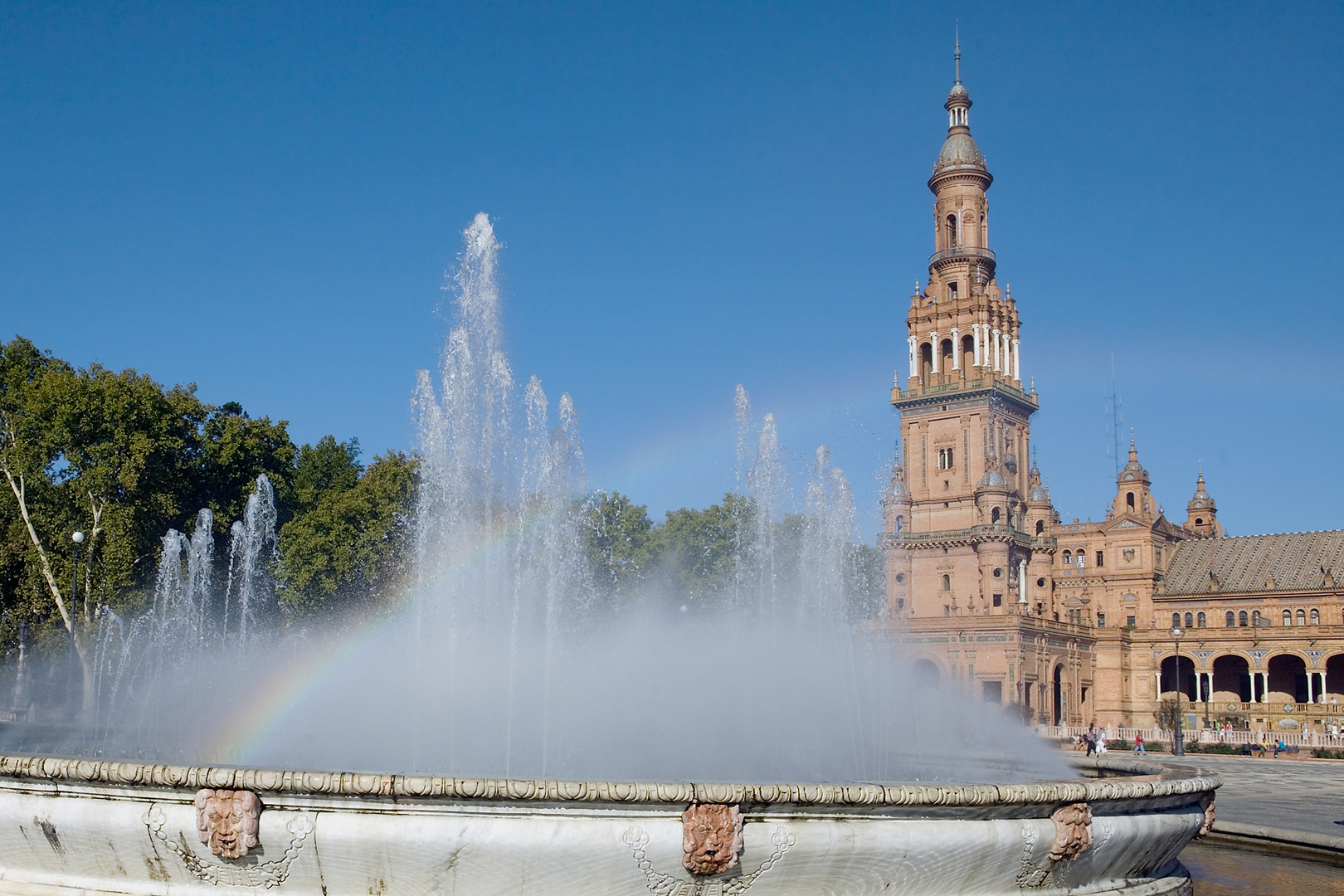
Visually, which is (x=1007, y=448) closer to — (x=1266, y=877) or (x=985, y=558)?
(x=985, y=558)

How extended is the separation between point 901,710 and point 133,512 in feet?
82.1

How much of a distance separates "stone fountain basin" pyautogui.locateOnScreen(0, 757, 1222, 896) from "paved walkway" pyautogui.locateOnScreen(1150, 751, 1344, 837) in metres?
8.38

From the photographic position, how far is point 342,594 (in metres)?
41.8

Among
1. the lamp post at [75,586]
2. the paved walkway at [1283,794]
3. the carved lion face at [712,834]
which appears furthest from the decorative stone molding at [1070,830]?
the lamp post at [75,586]

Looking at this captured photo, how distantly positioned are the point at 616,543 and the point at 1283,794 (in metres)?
37.2

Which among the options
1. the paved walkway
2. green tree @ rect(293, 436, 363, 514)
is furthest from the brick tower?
green tree @ rect(293, 436, 363, 514)

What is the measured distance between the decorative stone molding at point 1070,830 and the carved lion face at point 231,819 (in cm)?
534

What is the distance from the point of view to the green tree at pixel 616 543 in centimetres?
5444

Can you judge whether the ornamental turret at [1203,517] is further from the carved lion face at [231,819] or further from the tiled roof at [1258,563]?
the carved lion face at [231,819]

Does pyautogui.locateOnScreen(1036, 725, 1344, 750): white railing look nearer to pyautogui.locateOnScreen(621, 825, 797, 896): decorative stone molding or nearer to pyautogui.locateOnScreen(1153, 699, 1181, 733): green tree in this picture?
pyautogui.locateOnScreen(1153, 699, 1181, 733): green tree

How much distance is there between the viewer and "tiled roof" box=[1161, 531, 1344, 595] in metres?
72.4

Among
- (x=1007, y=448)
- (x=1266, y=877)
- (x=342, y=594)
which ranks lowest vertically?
(x=1266, y=877)

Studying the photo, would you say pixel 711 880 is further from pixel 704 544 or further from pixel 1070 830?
pixel 704 544

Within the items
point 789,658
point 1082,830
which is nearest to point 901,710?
point 789,658
